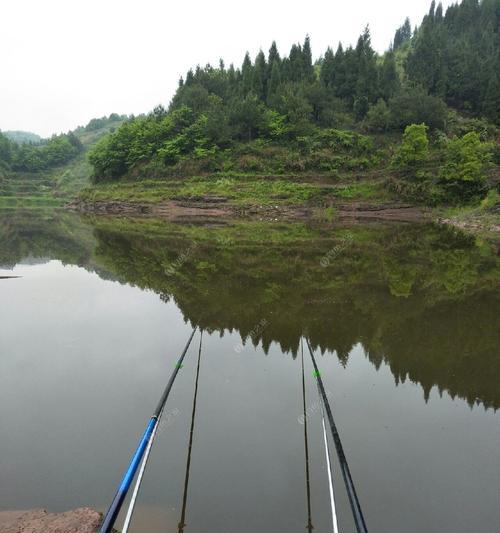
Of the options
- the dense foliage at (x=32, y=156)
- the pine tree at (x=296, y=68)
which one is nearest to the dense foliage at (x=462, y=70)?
the pine tree at (x=296, y=68)

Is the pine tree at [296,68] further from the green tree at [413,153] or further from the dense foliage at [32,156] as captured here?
the dense foliage at [32,156]

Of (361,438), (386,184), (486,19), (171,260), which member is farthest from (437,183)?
(486,19)

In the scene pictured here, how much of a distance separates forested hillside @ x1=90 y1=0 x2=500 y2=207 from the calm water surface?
34.1 metres

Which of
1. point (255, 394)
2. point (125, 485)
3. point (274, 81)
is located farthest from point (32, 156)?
point (125, 485)

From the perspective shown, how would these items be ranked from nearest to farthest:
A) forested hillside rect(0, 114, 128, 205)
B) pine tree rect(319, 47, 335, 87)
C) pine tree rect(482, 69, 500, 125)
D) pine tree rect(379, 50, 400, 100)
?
pine tree rect(482, 69, 500, 125) → pine tree rect(379, 50, 400, 100) → pine tree rect(319, 47, 335, 87) → forested hillside rect(0, 114, 128, 205)

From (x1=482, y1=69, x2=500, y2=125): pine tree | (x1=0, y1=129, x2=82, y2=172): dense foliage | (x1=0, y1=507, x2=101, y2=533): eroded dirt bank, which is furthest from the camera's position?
(x1=0, y1=129, x2=82, y2=172): dense foliage

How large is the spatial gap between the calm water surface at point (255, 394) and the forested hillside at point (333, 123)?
112 feet

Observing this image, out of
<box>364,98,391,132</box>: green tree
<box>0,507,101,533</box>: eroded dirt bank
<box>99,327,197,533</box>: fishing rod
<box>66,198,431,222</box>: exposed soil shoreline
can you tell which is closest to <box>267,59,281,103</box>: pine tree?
<box>364,98,391,132</box>: green tree

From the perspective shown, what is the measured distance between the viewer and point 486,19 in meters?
92.8

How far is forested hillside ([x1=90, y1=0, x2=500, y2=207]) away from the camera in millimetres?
45688

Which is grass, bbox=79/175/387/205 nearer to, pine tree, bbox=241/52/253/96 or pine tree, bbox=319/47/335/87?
pine tree, bbox=241/52/253/96

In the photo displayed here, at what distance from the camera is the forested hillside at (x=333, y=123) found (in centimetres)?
4569

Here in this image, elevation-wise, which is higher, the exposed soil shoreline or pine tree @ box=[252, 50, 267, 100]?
pine tree @ box=[252, 50, 267, 100]

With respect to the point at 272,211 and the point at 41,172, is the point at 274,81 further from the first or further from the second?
the point at 41,172
